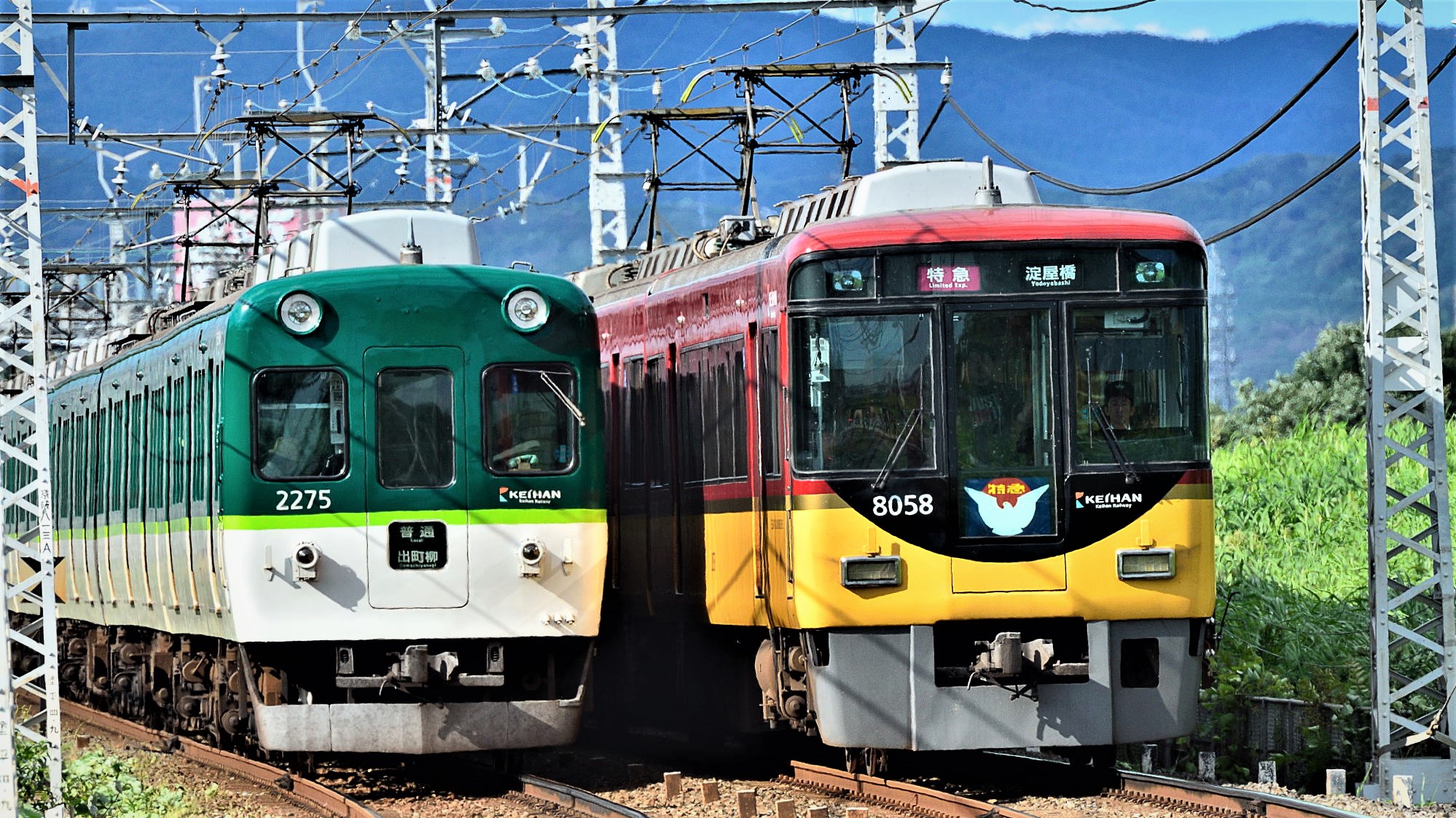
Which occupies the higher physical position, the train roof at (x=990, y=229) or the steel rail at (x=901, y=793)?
the train roof at (x=990, y=229)

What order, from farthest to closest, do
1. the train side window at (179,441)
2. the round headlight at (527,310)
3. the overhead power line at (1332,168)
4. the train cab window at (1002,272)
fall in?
the train side window at (179,441) → the overhead power line at (1332,168) → the round headlight at (527,310) → the train cab window at (1002,272)

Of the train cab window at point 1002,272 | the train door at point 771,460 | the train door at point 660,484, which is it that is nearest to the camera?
the train cab window at point 1002,272

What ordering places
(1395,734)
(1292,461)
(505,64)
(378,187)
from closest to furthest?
(1395,734), (1292,461), (378,187), (505,64)

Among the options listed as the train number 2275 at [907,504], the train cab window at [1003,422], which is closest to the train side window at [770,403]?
the train number 2275 at [907,504]

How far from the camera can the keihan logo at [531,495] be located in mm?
12398

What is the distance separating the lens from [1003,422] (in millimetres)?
11531

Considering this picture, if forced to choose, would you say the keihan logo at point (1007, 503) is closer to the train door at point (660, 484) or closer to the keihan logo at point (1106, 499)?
the keihan logo at point (1106, 499)

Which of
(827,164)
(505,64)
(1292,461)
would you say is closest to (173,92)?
(505,64)

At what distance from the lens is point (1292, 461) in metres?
24.3

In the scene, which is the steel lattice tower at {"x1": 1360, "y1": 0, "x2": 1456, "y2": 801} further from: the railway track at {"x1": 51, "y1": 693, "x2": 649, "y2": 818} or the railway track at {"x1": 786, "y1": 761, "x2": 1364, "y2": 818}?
the railway track at {"x1": 51, "y1": 693, "x2": 649, "y2": 818}

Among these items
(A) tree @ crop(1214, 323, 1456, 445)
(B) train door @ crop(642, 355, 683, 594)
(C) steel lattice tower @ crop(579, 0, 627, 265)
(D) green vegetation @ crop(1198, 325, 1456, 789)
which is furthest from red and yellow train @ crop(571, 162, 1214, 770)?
(A) tree @ crop(1214, 323, 1456, 445)

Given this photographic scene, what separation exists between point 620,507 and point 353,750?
3.75m

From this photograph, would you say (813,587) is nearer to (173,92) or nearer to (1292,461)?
(1292,461)

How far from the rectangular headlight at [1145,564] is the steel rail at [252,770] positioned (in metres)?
3.98
